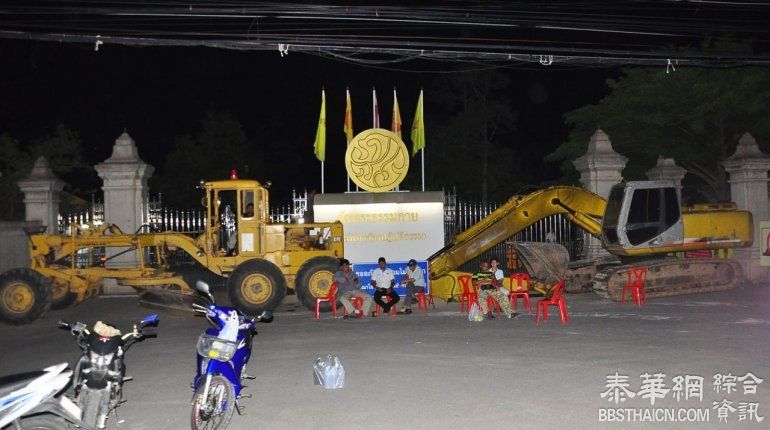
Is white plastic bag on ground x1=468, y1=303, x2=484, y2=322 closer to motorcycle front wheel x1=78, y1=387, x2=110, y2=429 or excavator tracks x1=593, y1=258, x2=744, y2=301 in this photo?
excavator tracks x1=593, y1=258, x2=744, y2=301

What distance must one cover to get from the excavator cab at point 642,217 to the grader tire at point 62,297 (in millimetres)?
11946

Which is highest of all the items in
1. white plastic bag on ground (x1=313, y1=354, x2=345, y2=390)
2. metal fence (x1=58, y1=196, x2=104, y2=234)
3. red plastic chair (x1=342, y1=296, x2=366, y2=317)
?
metal fence (x1=58, y1=196, x2=104, y2=234)

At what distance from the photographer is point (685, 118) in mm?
28281

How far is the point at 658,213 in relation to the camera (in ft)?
56.7

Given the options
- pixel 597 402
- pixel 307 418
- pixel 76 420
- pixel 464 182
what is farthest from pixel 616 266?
pixel 464 182

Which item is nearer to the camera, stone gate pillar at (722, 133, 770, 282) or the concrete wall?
the concrete wall

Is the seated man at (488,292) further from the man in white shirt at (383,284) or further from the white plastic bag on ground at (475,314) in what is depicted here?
the man in white shirt at (383,284)

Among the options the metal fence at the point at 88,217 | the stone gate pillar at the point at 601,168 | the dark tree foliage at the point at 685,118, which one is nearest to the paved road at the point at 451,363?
the metal fence at the point at 88,217

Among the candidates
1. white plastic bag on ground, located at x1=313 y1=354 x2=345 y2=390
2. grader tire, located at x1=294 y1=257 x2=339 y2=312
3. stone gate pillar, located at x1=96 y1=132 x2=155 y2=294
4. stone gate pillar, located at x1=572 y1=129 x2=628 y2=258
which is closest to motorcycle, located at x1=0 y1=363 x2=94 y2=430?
white plastic bag on ground, located at x1=313 y1=354 x2=345 y2=390

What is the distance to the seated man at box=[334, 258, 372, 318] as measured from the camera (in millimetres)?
14406

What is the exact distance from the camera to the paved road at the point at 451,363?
293 inches

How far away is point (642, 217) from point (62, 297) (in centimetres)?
1281

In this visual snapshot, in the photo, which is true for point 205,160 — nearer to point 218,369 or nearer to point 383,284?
point 383,284

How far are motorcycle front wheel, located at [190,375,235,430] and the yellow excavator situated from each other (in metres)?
9.80
